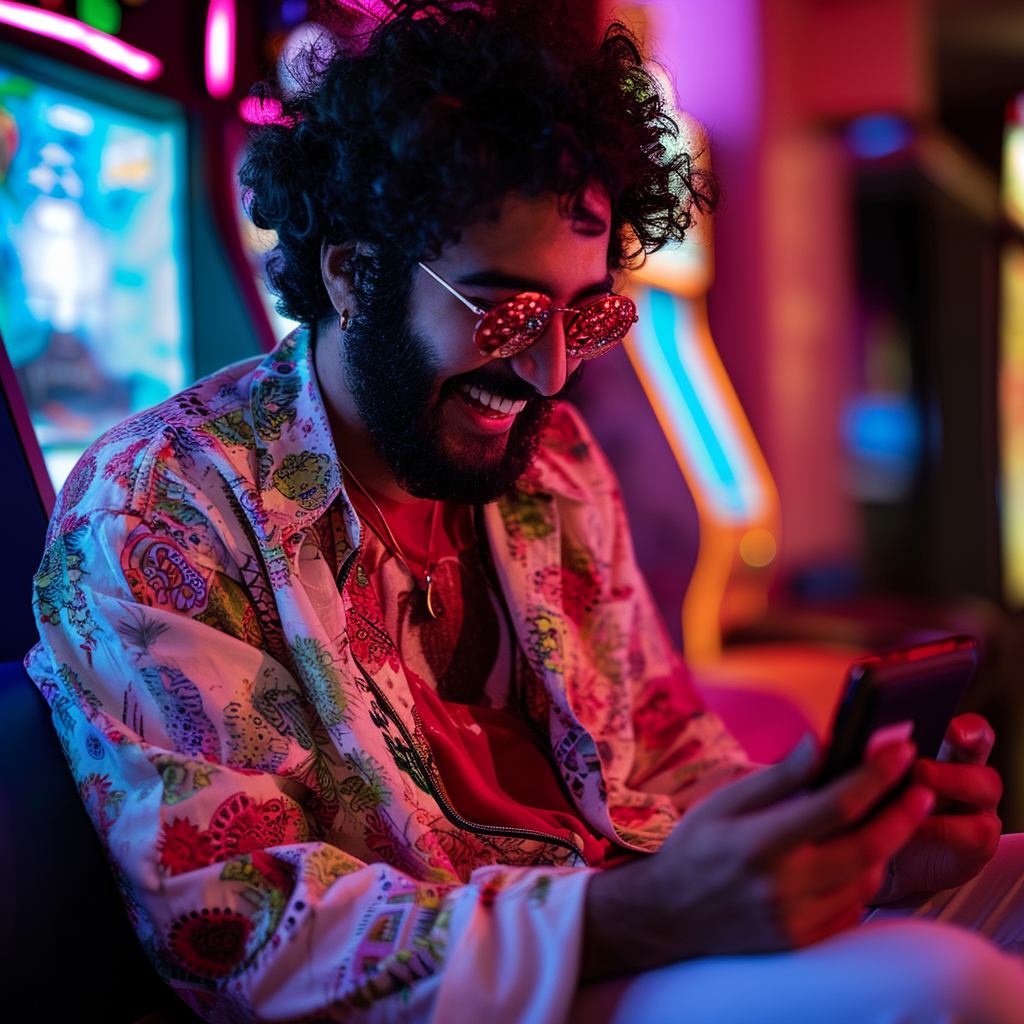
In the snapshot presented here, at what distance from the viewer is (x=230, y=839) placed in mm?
932

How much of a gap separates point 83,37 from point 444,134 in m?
1.17

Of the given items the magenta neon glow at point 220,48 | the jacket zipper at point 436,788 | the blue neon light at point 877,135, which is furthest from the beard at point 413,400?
the blue neon light at point 877,135

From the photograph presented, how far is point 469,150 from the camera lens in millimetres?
1069

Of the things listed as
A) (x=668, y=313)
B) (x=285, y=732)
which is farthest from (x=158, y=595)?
(x=668, y=313)

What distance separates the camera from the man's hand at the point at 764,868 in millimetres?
788

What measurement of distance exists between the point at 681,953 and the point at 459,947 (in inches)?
7.2

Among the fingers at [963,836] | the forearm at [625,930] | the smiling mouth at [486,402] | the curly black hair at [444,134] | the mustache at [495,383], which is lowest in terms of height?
the fingers at [963,836]

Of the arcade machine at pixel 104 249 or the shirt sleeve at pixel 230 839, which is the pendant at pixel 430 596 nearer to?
the shirt sleeve at pixel 230 839

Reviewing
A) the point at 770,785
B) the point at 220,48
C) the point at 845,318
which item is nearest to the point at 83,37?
the point at 220,48

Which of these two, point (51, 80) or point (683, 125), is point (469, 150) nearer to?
point (683, 125)

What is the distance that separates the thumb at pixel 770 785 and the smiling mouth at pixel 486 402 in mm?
549

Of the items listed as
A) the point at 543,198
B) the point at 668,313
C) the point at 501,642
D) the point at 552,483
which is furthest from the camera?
the point at 668,313

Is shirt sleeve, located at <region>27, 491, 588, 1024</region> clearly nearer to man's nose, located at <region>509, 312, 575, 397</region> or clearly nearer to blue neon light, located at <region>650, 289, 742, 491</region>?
man's nose, located at <region>509, 312, 575, 397</region>

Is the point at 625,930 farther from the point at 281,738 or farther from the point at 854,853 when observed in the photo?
the point at 281,738
